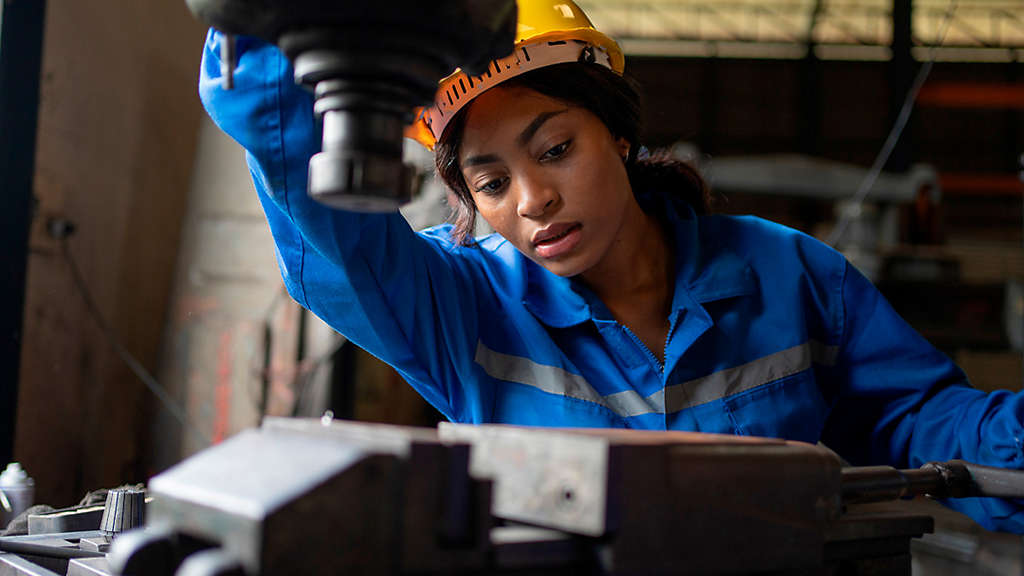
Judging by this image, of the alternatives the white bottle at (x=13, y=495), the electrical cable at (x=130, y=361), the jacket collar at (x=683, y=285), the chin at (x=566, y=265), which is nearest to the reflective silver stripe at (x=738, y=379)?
the jacket collar at (x=683, y=285)

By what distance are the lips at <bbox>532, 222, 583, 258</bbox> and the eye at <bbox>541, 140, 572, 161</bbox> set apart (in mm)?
91

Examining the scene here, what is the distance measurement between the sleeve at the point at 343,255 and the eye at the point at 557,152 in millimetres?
211

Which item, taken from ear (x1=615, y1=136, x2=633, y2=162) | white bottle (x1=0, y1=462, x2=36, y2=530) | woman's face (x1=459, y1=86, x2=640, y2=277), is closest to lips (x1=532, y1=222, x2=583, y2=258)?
woman's face (x1=459, y1=86, x2=640, y2=277)

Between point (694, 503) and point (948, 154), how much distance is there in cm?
1082

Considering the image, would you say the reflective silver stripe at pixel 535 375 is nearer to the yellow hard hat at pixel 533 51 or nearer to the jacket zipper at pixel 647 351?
the jacket zipper at pixel 647 351

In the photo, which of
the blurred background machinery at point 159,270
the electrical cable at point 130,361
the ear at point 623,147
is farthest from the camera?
the electrical cable at point 130,361

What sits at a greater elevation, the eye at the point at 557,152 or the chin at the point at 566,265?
the eye at the point at 557,152

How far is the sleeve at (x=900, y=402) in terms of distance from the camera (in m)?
1.09

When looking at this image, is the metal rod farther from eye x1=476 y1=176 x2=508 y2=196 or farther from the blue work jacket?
eye x1=476 y1=176 x2=508 y2=196

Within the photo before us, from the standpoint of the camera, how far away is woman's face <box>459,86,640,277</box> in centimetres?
115

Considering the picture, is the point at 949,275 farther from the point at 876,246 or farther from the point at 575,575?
the point at 575,575

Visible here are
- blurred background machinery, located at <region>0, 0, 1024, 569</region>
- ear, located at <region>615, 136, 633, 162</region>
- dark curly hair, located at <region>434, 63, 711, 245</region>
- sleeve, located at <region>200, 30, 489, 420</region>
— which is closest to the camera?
sleeve, located at <region>200, 30, 489, 420</region>

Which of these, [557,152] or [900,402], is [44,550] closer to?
[557,152]

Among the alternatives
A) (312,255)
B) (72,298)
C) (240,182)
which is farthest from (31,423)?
(312,255)
